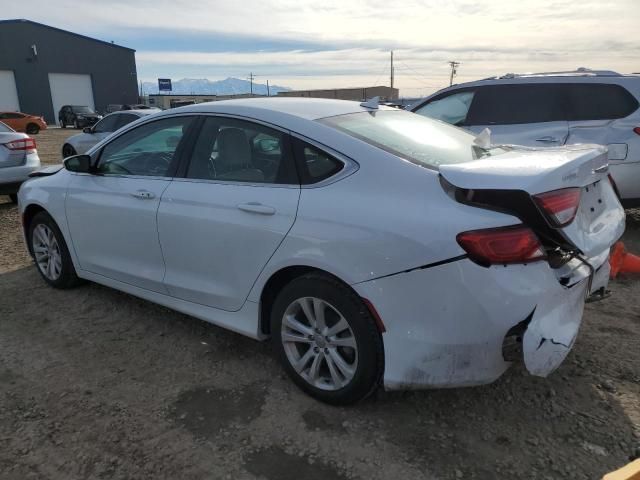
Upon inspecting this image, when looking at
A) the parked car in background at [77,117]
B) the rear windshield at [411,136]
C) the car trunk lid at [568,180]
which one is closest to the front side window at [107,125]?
the rear windshield at [411,136]

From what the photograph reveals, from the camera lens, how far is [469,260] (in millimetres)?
2213

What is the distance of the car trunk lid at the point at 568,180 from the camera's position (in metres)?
2.26

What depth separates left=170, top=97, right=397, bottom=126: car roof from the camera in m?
3.04

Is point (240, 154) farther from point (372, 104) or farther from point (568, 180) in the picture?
point (568, 180)

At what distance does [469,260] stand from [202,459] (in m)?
1.52

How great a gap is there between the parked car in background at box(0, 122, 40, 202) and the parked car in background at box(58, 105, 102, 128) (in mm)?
31406

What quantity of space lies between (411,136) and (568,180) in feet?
3.07

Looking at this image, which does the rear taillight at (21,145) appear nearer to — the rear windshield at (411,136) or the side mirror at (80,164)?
the side mirror at (80,164)

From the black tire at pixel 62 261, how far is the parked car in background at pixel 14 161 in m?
3.63

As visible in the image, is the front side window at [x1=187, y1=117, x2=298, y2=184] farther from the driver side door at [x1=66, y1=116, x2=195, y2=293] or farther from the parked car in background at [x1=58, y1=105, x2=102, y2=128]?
the parked car in background at [x1=58, y1=105, x2=102, y2=128]

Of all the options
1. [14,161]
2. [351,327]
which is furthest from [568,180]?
[14,161]

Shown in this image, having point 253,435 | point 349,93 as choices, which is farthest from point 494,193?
point 349,93

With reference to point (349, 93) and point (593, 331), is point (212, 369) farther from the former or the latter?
point (349, 93)

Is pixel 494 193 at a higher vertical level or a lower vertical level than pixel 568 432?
higher
